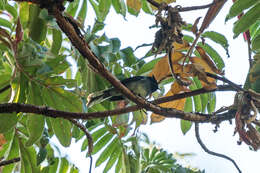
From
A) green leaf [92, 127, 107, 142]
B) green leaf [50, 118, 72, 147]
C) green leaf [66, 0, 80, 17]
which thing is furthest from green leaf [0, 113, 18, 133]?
green leaf [66, 0, 80, 17]

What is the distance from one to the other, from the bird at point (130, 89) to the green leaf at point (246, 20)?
0.59 meters

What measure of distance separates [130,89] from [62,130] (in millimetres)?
933

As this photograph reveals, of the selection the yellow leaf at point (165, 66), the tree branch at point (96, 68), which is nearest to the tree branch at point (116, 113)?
the tree branch at point (96, 68)

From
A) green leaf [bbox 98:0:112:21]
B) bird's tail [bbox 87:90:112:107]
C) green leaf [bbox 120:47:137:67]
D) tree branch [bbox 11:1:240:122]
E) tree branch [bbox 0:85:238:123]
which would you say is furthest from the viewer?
green leaf [bbox 98:0:112:21]

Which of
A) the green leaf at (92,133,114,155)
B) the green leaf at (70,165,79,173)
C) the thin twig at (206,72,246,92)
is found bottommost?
the green leaf at (70,165,79,173)

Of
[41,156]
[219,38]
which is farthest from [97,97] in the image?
[219,38]

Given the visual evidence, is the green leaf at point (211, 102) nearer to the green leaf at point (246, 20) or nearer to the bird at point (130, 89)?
the bird at point (130, 89)

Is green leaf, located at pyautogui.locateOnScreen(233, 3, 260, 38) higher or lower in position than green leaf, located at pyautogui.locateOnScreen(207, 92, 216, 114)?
higher

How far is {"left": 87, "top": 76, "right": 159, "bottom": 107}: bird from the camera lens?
1.92 m

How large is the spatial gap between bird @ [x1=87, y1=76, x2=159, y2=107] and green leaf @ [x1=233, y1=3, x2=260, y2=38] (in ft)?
1.93

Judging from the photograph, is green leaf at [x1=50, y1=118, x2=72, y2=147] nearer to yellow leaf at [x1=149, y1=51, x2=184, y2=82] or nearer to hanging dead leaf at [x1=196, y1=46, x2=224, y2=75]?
yellow leaf at [x1=149, y1=51, x2=184, y2=82]

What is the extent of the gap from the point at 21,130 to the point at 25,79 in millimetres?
514

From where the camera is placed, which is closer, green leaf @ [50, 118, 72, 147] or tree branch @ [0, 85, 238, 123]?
tree branch @ [0, 85, 238, 123]

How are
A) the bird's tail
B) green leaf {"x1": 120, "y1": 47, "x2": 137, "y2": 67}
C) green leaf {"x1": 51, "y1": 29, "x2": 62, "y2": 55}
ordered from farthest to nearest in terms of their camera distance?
1. green leaf {"x1": 120, "y1": 47, "x2": 137, "y2": 67}
2. the bird's tail
3. green leaf {"x1": 51, "y1": 29, "x2": 62, "y2": 55}
